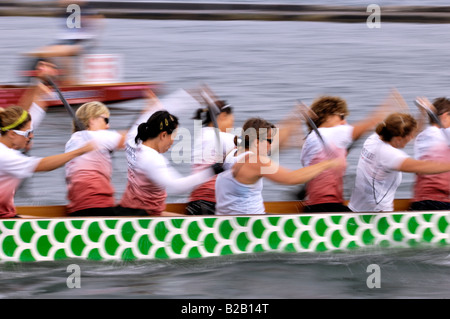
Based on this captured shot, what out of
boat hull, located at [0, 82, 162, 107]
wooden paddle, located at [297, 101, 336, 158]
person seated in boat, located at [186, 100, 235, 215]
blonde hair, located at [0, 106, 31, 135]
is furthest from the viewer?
boat hull, located at [0, 82, 162, 107]

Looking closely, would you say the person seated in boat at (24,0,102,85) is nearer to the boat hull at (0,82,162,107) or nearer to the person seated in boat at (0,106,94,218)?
the boat hull at (0,82,162,107)

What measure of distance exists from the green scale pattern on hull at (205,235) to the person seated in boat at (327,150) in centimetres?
21

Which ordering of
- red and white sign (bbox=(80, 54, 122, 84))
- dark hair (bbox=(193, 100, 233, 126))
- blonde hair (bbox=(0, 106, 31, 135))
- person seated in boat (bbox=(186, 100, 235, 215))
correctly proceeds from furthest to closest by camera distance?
red and white sign (bbox=(80, 54, 122, 84)), dark hair (bbox=(193, 100, 233, 126)), person seated in boat (bbox=(186, 100, 235, 215)), blonde hair (bbox=(0, 106, 31, 135))

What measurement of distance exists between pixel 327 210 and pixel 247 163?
962 millimetres

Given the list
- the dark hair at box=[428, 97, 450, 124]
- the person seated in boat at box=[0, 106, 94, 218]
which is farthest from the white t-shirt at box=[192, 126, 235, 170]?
the dark hair at box=[428, 97, 450, 124]

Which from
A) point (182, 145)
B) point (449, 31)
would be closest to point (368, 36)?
point (449, 31)

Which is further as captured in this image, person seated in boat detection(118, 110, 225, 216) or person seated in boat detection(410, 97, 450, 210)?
person seated in boat detection(410, 97, 450, 210)

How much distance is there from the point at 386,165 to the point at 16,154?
255cm

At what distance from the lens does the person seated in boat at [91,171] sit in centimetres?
640

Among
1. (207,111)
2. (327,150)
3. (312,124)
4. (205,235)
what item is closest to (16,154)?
(205,235)

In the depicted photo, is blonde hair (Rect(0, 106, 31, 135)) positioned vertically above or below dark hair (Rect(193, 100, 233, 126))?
below

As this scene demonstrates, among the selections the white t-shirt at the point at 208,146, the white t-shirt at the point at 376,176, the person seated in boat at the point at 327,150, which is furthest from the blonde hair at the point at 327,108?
the white t-shirt at the point at 208,146

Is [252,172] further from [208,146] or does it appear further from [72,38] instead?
[72,38]

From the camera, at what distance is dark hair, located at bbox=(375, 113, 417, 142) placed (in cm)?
631
